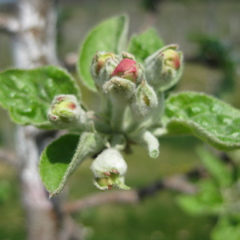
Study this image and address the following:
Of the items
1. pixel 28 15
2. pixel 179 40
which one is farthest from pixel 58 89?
pixel 179 40

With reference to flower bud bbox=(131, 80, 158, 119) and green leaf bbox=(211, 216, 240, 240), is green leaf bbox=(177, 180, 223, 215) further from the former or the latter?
flower bud bbox=(131, 80, 158, 119)

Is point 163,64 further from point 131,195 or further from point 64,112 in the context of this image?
point 131,195

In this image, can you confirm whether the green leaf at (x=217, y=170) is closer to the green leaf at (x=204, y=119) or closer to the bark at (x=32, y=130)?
the bark at (x=32, y=130)

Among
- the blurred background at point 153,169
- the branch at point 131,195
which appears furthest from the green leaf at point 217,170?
the blurred background at point 153,169

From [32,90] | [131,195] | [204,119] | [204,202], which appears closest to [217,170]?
[204,202]

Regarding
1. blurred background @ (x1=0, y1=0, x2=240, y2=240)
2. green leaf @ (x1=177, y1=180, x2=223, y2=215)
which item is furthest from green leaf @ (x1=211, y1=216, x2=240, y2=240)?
blurred background @ (x1=0, y1=0, x2=240, y2=240)

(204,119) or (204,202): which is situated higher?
(204,119)
